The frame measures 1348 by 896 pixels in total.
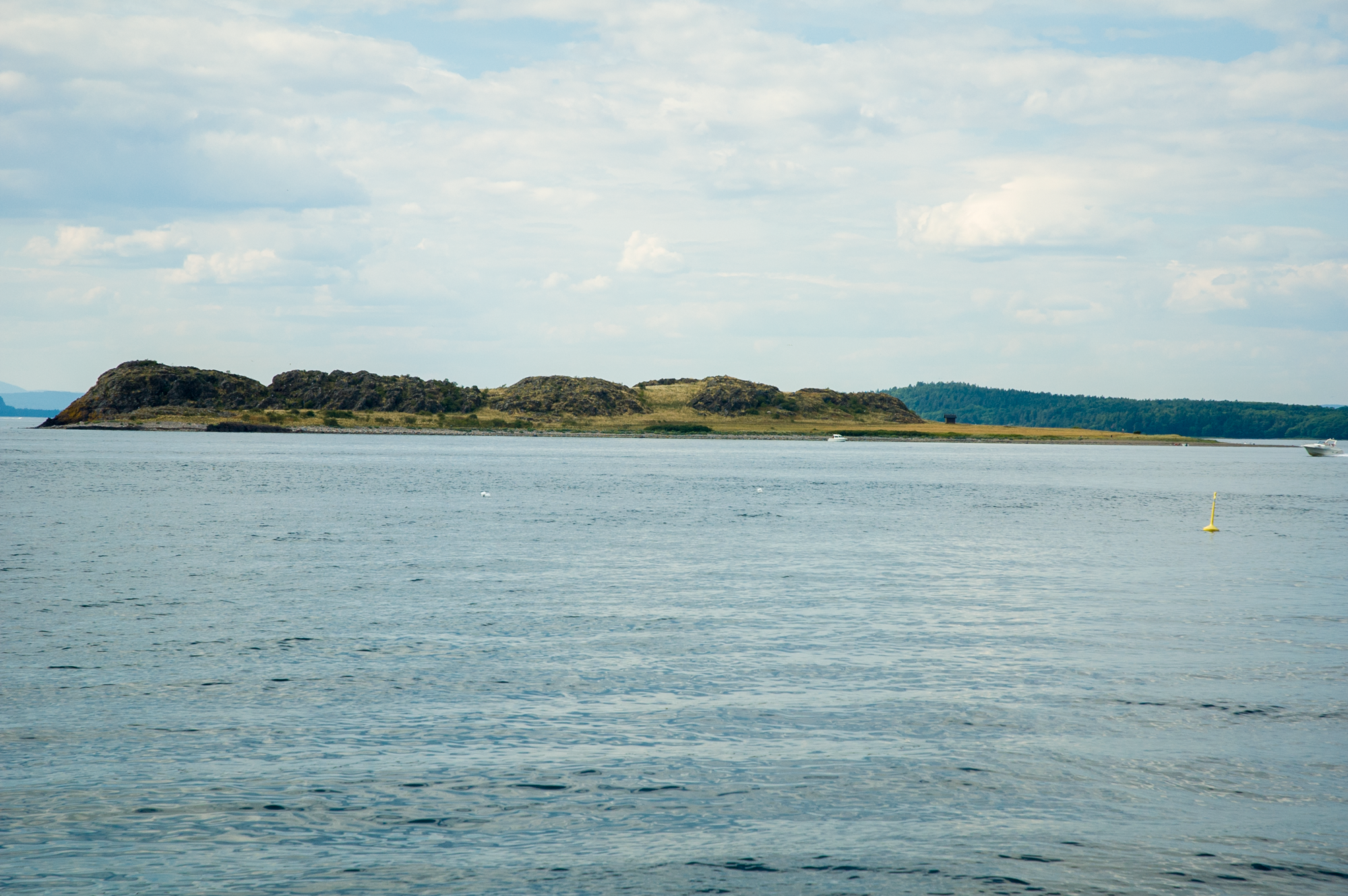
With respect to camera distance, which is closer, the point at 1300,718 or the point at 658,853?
the point at 658,853

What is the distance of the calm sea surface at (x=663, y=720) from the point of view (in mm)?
12578

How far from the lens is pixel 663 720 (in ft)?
61.0

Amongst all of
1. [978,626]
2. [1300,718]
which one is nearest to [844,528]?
[978,626]

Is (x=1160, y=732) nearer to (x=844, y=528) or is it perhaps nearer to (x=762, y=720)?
(x=762, y=720)

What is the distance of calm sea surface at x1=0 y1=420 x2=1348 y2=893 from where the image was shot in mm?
12578

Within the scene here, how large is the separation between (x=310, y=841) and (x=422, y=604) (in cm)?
1870

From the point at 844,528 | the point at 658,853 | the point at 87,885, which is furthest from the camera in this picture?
the point at 844,528

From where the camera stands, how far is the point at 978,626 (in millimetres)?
28875

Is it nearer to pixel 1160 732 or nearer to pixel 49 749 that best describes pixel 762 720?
→ pixel 1160 732

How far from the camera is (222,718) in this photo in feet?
60.4

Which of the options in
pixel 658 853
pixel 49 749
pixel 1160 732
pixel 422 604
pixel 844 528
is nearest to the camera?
pixel 658 853

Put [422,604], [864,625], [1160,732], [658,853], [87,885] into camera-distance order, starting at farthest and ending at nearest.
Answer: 1. [422,604]
2. [864,625]
3. [1160,732]
4. [658,853]
5. [87,885]

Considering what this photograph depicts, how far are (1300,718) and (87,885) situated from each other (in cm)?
1978

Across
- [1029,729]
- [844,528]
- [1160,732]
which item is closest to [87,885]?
[1029,729]
